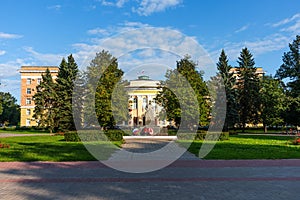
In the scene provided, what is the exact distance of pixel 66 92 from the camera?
134ft

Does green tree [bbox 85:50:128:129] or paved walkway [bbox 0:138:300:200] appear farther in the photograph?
green tree [bbox 85:50:128:129]

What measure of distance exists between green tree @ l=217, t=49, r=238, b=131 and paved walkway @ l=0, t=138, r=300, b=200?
1094 inches

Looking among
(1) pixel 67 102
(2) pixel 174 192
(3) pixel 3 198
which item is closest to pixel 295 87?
(1) pixel 67 102

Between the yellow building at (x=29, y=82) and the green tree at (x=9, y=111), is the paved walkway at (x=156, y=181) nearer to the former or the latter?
the yellow building at (x=29, y=82)

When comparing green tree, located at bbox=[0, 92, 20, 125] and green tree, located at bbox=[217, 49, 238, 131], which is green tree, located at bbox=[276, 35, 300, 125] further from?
green tree, located at bbox=[0, 92, 20, 125]

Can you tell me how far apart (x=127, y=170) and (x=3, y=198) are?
4188mm

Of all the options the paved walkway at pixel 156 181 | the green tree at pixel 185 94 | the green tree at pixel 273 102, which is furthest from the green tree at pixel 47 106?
the paved walkway at pixel 156 181

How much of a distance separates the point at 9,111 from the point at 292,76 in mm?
69178

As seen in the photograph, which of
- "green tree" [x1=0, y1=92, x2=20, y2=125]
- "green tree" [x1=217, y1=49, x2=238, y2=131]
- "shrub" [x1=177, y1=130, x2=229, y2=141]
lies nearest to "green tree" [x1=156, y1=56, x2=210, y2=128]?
"shrub" [x1=177, y1=130, x2=229, y2=141]

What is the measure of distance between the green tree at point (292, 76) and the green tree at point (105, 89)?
20.9 m

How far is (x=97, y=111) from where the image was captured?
30.4 metres

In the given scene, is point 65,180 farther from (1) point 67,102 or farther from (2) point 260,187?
(1) point 67,102

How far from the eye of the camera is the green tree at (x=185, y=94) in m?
29.3

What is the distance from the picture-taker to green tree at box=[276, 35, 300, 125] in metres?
36.7
